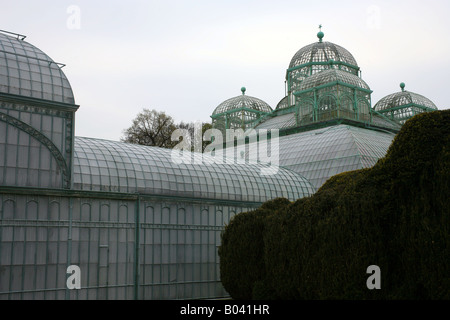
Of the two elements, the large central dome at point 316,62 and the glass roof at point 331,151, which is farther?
the large central dome at point 316,62

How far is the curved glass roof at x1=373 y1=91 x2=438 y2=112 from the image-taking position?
52344 mm

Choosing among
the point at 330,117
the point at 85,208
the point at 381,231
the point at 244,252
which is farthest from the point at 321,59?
the point at 381,231

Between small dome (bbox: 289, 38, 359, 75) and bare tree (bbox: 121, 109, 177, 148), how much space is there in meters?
15.2

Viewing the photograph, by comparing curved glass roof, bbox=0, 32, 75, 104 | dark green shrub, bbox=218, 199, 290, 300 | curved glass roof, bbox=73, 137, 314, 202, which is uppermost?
curved glass roof, bbox=0, 32, 75, 104

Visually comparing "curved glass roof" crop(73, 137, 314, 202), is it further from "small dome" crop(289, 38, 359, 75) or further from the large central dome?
"small dome" crop(289, 38, 359, 75)

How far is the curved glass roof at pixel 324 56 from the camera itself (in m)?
52.7

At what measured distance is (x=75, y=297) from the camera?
17500 mm

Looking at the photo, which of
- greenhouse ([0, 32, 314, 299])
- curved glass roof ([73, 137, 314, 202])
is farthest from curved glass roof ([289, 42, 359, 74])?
greenhouse ([0, 32, 314, 299])

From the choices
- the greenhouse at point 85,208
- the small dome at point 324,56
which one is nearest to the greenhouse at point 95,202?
the greenhouse at point 85,208

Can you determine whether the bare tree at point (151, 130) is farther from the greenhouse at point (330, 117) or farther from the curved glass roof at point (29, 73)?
the curved glass roof at point (29, 73)

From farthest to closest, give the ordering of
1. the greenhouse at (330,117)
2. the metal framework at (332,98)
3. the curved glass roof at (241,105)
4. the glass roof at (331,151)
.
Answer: the curved glass roof at (241,105), the metal framework at (332,98), the greenhouse at (330,117), the glass roof at (331,151)

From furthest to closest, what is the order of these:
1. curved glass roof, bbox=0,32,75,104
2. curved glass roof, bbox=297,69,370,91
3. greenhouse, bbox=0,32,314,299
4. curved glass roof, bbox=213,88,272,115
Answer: curved glass roof, bbox=213,88,272,115 → curved glass roof, bbox=297,69,370,91 → curved glass roof, bbox=0,32,75,104 → greenhouse, bbox=0,32,314,299

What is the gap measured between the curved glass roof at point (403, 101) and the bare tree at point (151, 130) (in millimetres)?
22878
